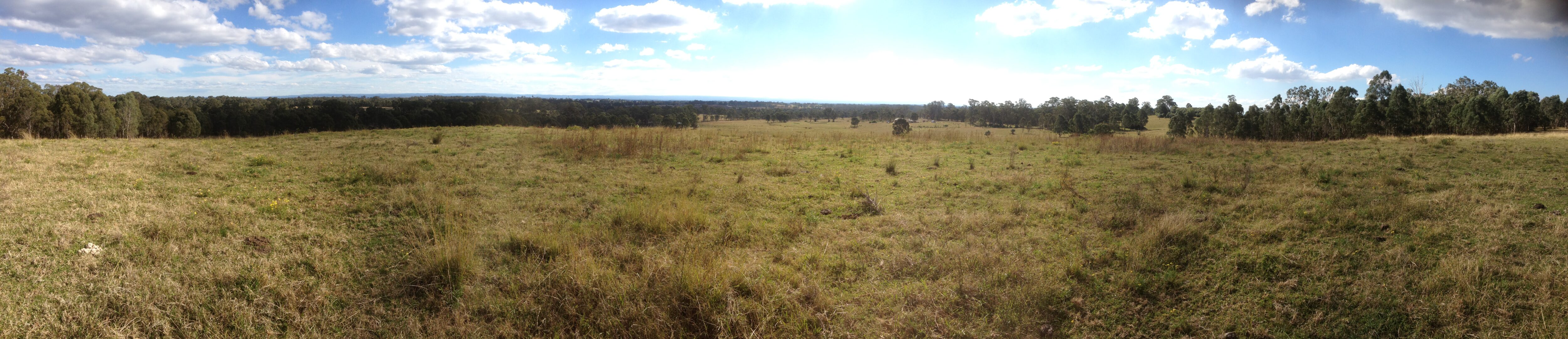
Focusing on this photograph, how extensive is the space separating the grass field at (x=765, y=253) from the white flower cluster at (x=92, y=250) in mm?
68

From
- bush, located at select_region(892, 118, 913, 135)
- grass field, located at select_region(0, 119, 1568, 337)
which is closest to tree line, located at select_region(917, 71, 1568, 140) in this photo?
bush, located at select_region(892, 118, 913, 135)

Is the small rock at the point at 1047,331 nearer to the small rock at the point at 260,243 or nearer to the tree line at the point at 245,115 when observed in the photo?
the small rock at the point at 260,243

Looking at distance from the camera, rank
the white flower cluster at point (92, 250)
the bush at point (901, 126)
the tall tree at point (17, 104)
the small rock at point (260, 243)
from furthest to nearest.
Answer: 1. the bush at point (901, 126)
2. the tall tree at point (17, 104)
3. the small rock at point (260, 243)
4. the white flower cluster at point (92, 250)

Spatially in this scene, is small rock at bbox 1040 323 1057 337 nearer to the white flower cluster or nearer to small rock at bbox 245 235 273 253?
small rock at bbox 245 235 273 253

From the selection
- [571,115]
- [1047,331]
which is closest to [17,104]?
[571,115]

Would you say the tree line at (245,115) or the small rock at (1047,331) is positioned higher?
the tree line at (245,115)

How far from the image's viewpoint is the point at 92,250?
4.10 m

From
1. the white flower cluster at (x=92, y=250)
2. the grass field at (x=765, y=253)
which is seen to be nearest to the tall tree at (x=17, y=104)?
the grass field at (x=765, y=253)

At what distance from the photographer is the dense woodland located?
19170mm

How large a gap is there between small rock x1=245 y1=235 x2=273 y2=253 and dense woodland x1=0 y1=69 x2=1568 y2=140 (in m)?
14.5

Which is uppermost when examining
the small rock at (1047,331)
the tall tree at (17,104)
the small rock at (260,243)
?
the tall tree at (17,104)

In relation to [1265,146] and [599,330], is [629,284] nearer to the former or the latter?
[599,330]

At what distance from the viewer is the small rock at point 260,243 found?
14.5 feet

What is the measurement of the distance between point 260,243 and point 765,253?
4310mm
